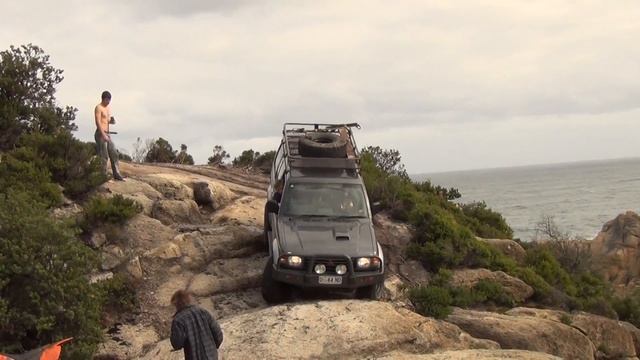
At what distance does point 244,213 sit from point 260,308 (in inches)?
202

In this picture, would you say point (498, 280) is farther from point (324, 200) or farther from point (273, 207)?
point (273, 207)

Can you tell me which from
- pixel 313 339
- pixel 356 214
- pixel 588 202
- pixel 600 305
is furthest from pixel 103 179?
pixel 588 202

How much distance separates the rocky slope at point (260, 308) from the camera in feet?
29.9

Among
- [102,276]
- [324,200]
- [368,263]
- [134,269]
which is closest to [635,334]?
[368,263]

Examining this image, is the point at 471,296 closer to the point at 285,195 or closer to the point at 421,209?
the point at 421,209

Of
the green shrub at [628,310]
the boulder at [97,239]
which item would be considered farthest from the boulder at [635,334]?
the boulder at [97,239]

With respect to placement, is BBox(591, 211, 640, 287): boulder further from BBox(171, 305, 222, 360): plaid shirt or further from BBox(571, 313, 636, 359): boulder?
BBox(171, 305, 222, 360): plaid shirt

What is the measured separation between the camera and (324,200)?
11.4 metres

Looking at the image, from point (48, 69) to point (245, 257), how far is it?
794 centimetres

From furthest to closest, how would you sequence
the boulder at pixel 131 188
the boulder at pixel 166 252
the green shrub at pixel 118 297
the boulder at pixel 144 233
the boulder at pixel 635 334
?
the boulder at pixel 131 188 → the boulder at pixel 635 334 → the boulder at pixel 144 233 → the boulder at pixel 166 252 → the green shrub at pixel 118 297

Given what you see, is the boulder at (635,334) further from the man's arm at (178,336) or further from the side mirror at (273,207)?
the man's arm at (178,336)

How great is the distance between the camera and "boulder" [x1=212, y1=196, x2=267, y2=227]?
15.1m

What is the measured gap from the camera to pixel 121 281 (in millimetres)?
10953

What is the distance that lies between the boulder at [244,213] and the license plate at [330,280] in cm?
512
